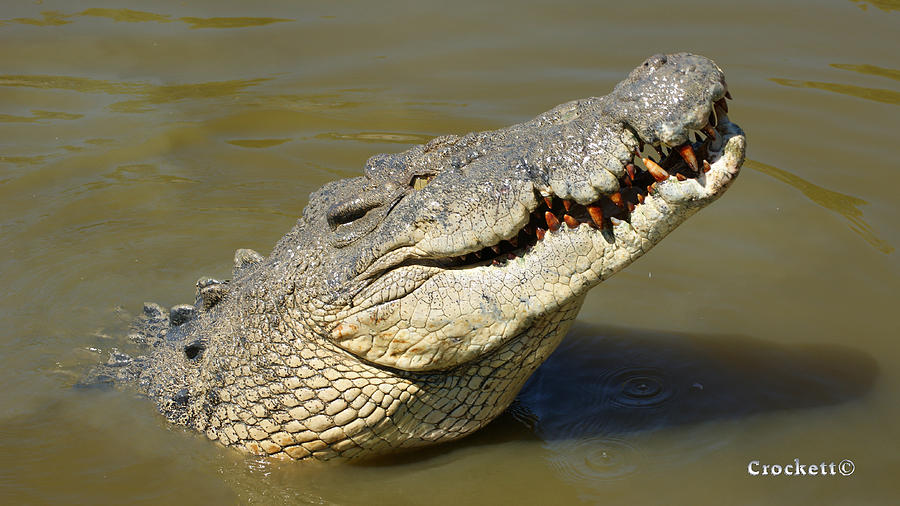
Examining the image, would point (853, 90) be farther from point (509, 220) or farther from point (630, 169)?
point (509, 220)

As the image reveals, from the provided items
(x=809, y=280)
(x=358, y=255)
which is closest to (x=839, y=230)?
(x=809, y=280)

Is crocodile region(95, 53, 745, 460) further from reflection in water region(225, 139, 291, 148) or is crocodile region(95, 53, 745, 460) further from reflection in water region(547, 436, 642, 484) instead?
reflection in water region(225, 139, 291, 148)

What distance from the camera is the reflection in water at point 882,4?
7.72 m

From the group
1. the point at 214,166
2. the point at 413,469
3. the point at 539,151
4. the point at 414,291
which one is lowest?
the point at 413,469

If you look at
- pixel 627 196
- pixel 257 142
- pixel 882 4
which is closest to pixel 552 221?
pixel 627 196

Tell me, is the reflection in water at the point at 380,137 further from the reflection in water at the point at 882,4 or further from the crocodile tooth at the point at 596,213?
the reflection in water at the point at 882,4

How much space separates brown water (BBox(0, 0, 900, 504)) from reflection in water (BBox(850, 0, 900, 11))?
28mm

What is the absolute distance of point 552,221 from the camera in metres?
2.84

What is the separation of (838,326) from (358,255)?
266cm

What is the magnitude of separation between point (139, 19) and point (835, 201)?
271 inches

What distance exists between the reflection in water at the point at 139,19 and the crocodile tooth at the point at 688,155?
680cm

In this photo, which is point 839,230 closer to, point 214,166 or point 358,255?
point 358,255

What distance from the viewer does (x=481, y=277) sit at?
2973 mm

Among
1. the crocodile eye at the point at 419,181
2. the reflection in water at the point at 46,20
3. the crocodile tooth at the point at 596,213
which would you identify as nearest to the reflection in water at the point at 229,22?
the reflection in water at the point at 46,20
